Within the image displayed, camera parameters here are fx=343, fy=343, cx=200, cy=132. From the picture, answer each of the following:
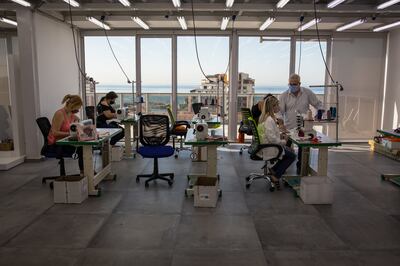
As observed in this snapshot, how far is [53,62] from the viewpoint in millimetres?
6621

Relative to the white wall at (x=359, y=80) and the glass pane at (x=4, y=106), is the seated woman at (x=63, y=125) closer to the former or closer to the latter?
the glass pane at (x=4, y=106)

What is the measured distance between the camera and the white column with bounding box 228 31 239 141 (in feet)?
26.2

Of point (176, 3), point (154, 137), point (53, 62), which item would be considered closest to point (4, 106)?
point (53, 62)

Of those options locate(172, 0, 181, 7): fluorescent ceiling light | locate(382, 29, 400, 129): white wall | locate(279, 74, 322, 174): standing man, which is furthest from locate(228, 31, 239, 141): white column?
locate(382, 29, 400, 129): white wall

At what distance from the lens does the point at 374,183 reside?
16.2ft


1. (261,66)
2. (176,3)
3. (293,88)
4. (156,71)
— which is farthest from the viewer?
(261,66)

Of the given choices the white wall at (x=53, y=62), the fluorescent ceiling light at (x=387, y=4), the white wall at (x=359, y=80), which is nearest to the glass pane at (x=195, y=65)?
the white wall at (x=53, y=62)

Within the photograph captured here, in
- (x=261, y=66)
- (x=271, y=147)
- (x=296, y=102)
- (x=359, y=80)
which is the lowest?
(x=271, y=147)

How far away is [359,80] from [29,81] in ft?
23.2

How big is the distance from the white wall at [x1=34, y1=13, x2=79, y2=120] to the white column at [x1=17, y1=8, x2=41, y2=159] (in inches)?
4.3

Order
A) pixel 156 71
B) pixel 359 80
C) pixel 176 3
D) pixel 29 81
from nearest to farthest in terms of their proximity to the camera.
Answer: pixel 176 3 < pixel 29 81 < pixel 359 80 < pixel 156 71

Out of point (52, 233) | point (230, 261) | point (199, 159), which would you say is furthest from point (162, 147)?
point (230, 261)

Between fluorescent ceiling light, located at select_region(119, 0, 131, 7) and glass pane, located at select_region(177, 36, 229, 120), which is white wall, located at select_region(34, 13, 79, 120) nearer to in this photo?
fluorescent ceiling light, located at select_region(119, 0, 131, 7)

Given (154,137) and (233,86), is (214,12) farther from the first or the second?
(154,137)
